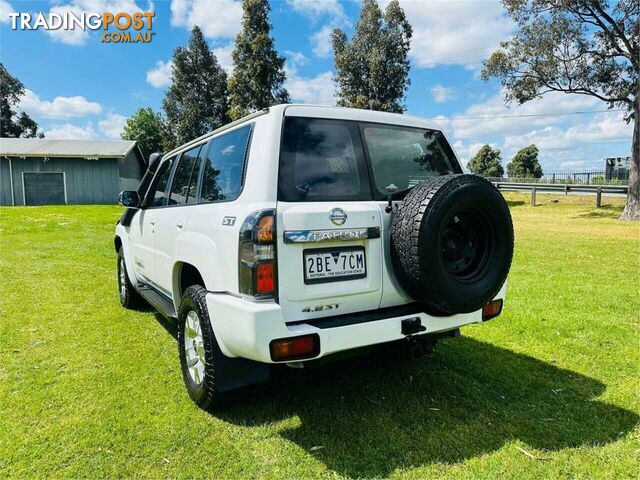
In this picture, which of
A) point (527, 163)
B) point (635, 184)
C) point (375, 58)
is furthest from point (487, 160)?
point (635, 184)

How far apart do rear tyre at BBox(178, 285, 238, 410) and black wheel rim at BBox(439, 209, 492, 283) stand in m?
1.59

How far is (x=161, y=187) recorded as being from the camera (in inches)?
170

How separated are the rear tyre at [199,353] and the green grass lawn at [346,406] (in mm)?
148

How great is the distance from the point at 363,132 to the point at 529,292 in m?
4.13

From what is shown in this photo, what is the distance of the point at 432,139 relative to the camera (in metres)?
3.34

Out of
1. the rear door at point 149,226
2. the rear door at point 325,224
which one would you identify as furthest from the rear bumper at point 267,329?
the rear door at point 149,226

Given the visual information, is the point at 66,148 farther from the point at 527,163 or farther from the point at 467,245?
the point at 527,163

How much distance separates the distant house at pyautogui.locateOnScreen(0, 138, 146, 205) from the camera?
76.6ft

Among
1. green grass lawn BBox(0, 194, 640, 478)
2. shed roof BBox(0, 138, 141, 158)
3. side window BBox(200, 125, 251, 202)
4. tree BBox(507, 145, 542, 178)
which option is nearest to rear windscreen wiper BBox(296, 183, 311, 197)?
side window BBox(200, 125, 251, 202)

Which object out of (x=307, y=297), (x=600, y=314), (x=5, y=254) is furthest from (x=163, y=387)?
(x=5, y=254)

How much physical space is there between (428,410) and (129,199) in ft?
11.9

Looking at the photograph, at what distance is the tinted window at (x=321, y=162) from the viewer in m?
2.55

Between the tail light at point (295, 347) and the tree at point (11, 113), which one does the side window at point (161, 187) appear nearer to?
the tail light at point (295, 347)

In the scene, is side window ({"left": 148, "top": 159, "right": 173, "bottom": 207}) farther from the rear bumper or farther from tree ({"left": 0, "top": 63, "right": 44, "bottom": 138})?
tree ({"left": 0, "top": 63, "right": 44, "bottom": 138})
